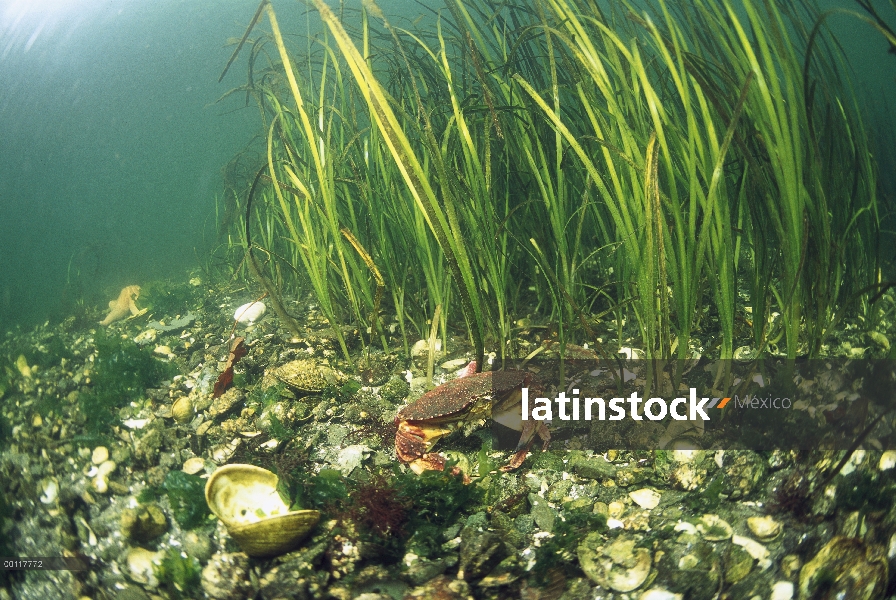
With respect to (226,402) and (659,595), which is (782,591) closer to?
(659,595)

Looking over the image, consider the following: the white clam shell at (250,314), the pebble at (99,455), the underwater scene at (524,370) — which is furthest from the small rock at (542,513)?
the white clam shell at (250,314)

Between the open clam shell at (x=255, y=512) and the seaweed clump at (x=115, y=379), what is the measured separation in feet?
3.17

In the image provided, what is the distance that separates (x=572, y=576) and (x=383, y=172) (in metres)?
2.12

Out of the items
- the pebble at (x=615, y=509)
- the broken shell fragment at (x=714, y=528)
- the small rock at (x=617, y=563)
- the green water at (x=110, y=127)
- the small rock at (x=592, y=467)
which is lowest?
the pebble at (x=615, y=509)

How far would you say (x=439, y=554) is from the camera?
133cm

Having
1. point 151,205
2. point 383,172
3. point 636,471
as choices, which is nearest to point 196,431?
point 383,172

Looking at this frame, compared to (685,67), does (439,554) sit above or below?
below

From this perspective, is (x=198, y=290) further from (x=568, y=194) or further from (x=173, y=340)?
(x=568, y=194)

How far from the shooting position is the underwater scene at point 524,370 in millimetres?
1291

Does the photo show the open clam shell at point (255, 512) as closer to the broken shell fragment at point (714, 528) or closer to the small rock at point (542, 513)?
the small rock at point (542, 513)

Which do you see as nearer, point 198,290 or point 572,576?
point 572,576

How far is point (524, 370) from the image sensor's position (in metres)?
2.12

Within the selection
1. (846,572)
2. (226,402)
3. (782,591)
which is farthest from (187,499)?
(846,572)

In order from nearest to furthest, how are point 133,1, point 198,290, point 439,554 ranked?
point 439,554
point 133,1
point 198,290
